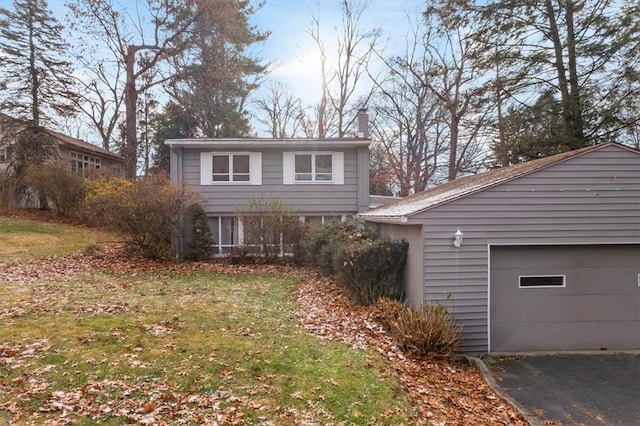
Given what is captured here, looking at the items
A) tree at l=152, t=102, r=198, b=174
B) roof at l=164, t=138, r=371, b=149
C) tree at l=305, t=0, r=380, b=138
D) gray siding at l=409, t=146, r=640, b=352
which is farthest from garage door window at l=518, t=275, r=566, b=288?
tree at l=152, t=102, r=198, b=174

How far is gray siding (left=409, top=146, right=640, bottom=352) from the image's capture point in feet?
24.0

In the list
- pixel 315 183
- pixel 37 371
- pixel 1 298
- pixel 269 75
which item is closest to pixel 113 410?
pixel 37 371

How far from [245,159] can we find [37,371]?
36.3ft

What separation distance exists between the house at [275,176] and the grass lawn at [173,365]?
6.43 metres

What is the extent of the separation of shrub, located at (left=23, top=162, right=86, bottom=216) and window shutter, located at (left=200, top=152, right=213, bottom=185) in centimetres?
791

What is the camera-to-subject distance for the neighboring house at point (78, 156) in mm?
20828

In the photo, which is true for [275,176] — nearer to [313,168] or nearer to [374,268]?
[313,168]

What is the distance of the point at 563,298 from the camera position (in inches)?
300

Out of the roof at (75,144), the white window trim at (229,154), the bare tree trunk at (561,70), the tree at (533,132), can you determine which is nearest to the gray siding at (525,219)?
the tree at (533,132)

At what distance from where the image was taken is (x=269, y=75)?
27.6 m

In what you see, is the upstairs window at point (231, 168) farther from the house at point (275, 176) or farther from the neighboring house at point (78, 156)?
the neighboring house at point (78, 156)

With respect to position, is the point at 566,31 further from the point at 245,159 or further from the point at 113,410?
the point at 113,410

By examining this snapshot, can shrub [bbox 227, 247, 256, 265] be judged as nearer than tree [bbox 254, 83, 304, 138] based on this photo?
Yes

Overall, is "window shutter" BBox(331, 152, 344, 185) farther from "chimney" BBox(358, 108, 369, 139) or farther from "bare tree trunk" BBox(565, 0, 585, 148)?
"bare tree trunk" BBox(565, 0, 585, 148)
